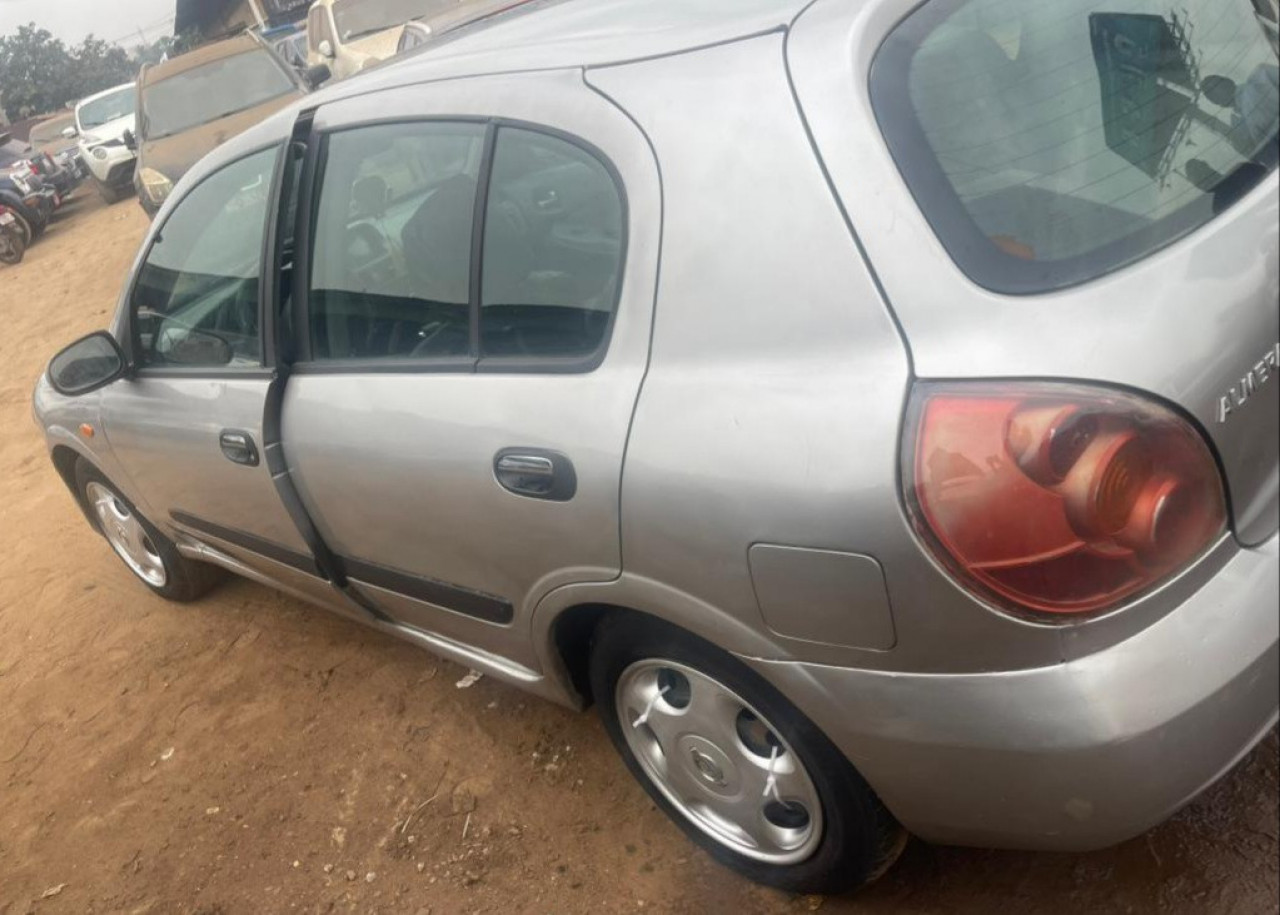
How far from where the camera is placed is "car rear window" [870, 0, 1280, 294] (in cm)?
154

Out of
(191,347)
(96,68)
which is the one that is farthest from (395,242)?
(96,68)

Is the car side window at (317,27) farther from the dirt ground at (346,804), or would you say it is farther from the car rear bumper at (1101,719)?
the car rear bumper at (1101,719)

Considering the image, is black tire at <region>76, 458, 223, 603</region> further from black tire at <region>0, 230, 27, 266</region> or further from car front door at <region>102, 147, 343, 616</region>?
black tire at <region>0, 230, 27, 266</region>

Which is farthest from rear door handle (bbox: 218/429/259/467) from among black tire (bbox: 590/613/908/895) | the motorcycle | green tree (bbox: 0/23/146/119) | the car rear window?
green tree (bbox: 0/23/146/119)

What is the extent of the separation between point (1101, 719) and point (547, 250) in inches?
48.8

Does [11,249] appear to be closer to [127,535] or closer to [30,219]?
[30,219]

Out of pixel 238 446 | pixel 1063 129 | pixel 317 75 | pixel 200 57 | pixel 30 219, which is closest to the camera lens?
pixel 1063 129

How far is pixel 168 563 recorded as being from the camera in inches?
157

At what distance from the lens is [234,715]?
3.47 metres

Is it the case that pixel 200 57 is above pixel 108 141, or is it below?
above

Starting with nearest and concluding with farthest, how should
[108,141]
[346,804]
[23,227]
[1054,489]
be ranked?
1. [1054,489]
2. [346,804]
3. [23,227]
4. [108,141]

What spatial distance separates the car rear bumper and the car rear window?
0.52 metres

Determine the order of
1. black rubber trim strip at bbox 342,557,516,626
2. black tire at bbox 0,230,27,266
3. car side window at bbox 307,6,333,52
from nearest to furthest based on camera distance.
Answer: black rubber trim strip at bbox 342,557,516,626, car side window at bbox 307,6,333,52, black tire at bbox 0,230,27,266

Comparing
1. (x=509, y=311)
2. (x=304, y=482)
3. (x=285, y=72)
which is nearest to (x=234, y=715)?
(x=304, y=482)
